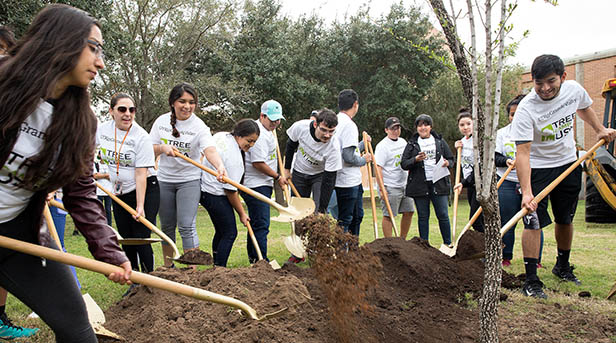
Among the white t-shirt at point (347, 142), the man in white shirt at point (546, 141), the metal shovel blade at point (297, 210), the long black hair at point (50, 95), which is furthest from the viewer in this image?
the white t-shirt at point (347, 142)

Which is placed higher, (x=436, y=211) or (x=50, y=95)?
(x=50, y=95)

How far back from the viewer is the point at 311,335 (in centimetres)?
289

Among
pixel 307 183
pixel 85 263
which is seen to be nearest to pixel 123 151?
pixel 307 183

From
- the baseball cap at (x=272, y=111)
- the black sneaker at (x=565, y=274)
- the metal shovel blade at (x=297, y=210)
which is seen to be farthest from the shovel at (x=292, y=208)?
the black sneaker at (x=565, y=274)

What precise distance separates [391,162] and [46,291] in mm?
5235

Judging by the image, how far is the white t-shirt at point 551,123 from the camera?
3.98 m

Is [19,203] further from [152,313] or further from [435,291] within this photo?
[435,291]

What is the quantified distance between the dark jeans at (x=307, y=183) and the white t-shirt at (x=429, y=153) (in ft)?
4.79

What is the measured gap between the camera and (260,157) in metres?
5.15

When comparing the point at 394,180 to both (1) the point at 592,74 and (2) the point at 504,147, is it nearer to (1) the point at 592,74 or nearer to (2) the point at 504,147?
(2) the point at 504,147

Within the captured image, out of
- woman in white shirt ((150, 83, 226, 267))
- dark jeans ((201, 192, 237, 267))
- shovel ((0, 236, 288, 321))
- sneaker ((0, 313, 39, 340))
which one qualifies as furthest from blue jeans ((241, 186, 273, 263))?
shovel ((0, 236, 288, 321))

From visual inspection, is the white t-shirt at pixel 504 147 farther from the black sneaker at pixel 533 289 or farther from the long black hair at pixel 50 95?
the long black hair at pixel 50 95

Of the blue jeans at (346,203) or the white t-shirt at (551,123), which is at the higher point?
the white t-shirt at (551,123)

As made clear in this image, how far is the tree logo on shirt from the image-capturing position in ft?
13.2
